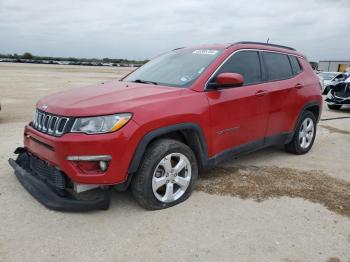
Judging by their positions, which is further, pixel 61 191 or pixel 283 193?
pixel 283 193

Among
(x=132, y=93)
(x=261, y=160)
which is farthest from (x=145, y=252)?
(x=261, y=160)

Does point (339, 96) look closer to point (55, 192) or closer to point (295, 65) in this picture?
point (295, 65)

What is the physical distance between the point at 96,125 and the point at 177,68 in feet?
5.39

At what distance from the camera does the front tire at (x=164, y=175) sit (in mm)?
3691

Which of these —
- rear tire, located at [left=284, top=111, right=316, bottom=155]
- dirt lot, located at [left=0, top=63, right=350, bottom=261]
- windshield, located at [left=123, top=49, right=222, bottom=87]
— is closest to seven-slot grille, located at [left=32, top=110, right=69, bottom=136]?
dirt lot, located at [left=0, top=63, right=350, bottom=261]

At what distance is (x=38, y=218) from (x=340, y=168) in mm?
4364

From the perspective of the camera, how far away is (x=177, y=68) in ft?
15.4

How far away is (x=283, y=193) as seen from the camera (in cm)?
445

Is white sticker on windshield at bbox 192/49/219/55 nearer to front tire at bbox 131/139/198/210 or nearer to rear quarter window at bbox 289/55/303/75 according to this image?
front tire at bbox 131/139/198/210

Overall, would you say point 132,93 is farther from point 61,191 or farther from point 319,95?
point 319,95

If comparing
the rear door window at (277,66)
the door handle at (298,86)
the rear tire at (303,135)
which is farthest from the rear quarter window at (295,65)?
the rear tire at (303,135)

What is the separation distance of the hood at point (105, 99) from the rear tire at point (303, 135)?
9.29 feet

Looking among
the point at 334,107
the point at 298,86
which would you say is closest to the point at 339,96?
the point at 334,107

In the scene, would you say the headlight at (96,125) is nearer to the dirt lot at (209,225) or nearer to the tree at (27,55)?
the dirt lot at (209,225)
